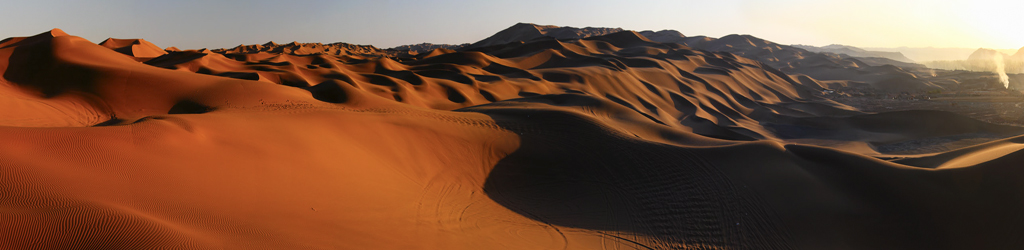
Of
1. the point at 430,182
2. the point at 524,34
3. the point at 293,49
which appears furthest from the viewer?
the point at 524,34

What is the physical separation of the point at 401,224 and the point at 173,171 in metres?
2.74

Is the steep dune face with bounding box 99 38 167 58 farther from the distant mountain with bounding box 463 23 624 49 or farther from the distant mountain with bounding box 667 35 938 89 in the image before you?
the distant mountain with bounding box 667 35 938 89

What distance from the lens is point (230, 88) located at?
15.7m

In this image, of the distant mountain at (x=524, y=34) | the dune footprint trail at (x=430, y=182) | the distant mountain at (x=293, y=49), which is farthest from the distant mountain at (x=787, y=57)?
the dune footprint trail at (x=430, y=182)

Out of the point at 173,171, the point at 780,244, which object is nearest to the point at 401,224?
the point at 173,171

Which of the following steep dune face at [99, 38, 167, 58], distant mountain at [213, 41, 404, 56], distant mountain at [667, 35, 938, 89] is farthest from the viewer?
distant mountain at [213, 41, 404, 56]

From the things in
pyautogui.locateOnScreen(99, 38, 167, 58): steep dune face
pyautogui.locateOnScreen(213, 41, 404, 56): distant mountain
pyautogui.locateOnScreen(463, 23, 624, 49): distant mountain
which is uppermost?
pyautogui.locateOnScreen(463, 23, 624, 49): distant mountain

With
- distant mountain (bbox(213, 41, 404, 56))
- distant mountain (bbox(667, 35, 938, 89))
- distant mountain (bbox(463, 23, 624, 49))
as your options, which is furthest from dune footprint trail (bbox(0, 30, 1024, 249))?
distant mountain (bbox(463, 23, 624, 49))

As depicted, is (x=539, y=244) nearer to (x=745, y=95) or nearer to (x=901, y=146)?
(x=901, y=146)

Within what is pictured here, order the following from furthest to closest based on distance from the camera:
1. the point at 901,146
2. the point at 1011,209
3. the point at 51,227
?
the point at 901,146 → the point at 1011,209 → the point at 51,227

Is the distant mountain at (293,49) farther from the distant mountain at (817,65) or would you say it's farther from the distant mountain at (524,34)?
the distant mountain at (817,65)

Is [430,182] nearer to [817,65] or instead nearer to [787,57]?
[817,65]

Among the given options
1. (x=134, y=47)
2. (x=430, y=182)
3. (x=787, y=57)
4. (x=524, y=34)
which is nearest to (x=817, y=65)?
(x=787, y=57)

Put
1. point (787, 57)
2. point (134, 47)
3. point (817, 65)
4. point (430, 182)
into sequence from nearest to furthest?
point (430, 182) < point (134, 47) < point (817, 65) < point (787, 57)
